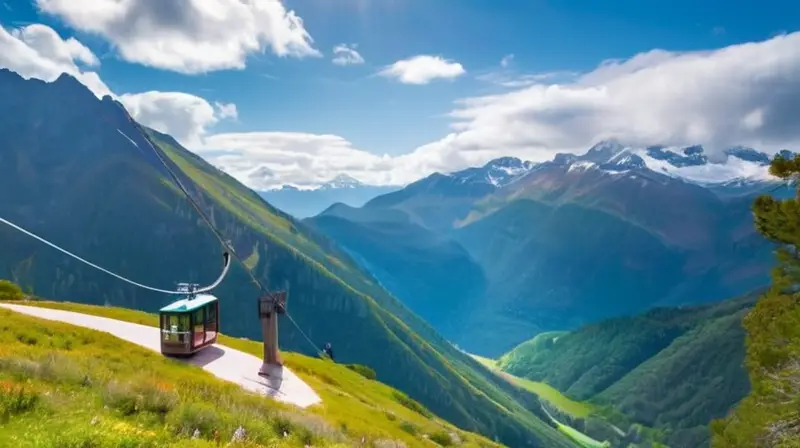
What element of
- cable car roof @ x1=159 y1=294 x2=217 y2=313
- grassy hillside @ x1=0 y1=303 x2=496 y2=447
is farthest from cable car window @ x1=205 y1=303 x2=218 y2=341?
grassy hillside @ x1=0 y1=303 x2=496 y2=447

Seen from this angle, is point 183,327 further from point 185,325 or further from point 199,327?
point 199,327

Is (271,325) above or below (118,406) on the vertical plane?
below

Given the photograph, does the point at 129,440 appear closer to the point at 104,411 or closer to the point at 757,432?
the point at 104,411

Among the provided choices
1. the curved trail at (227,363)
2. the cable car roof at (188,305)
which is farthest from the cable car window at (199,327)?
the curved trail at (227,363)

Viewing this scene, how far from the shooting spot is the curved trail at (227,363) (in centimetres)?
4278

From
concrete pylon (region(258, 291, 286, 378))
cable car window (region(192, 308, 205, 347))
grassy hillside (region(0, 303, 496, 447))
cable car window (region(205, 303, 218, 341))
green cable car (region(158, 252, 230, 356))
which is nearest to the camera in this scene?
grassy hillside (region(0, 303, 496, 447))

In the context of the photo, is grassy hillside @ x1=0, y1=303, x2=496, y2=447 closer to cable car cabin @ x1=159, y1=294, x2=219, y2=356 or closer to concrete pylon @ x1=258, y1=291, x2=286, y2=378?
cable car cabin @ x1=159, y1=294, x2=219, y2=356

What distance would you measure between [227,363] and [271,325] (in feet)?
16.1

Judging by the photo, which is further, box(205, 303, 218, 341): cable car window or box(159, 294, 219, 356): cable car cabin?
box(205, 303, 218, 341): cable car window

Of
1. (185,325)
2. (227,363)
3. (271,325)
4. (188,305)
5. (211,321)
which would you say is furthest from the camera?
(271,325)

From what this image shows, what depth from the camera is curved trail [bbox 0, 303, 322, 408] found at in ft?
140

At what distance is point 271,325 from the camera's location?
168 feet

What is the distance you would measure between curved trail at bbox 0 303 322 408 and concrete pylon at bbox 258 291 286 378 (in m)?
0.88

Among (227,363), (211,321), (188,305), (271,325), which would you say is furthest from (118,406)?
(271,325)
